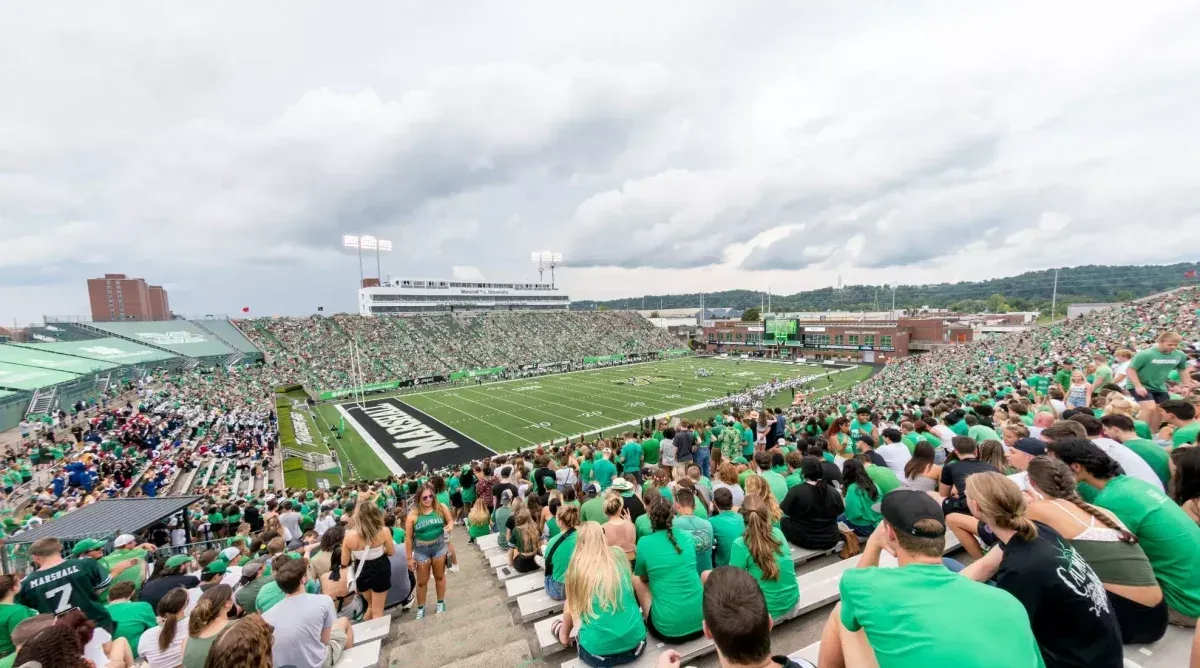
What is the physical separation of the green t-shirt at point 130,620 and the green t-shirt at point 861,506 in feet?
25.1

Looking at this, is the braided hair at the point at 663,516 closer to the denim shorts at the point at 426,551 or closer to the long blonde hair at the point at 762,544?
the long blonde hair at the point at 762,544

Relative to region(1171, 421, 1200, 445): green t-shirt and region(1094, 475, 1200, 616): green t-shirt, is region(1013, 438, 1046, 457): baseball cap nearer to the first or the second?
region(1094, 475, 1200, 616): green t-shirt

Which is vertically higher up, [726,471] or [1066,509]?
[1066,509]

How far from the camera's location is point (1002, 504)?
2.65 meters

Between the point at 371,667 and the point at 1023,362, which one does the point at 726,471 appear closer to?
the point at 371,667

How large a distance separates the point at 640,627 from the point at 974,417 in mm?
7464

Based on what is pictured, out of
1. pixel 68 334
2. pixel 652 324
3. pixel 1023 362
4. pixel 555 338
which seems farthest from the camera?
pixel 652 324

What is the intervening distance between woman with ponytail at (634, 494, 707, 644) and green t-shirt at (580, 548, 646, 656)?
0.27m

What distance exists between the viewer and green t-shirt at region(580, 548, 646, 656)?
3414mm

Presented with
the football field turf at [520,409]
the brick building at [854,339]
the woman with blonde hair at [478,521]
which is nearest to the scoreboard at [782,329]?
the brick building at [854,339]

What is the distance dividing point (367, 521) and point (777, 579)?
14.1ft

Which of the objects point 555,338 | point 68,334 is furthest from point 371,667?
point 555,338

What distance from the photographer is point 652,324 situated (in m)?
93.5

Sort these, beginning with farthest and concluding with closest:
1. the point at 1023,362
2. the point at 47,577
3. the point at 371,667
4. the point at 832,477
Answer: the point at 1023,362 → the point at 832,477 → the point at 47,577 → the point at 371,667
